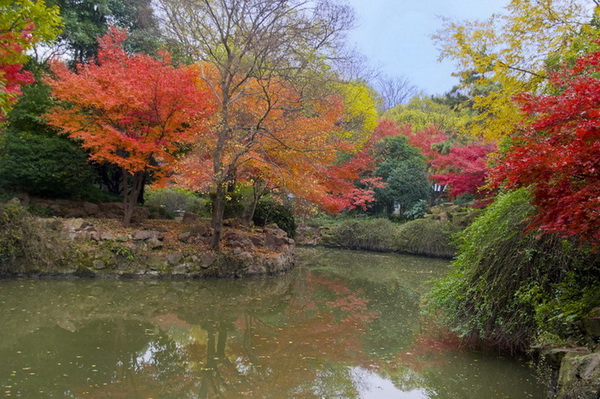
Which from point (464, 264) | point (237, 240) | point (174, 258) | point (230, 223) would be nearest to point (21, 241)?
point (174, 258)

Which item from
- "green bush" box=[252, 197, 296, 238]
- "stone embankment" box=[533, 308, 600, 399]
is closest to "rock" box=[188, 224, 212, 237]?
"green bush" box=[252, 197, 296, 238]

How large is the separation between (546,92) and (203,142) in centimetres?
735

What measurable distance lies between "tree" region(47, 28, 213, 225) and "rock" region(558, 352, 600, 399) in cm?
→ 831

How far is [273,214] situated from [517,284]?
10.8 m

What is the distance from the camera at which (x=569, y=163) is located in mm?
3283

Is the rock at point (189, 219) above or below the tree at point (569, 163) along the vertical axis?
below

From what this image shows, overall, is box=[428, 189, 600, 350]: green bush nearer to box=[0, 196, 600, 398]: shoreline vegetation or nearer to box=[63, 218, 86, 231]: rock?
box=[0, 196, 600, 398]: shoreline vegetation

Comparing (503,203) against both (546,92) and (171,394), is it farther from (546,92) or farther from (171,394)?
(171,394)

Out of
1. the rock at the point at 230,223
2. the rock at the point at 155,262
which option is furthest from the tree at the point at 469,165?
the rock at the point at 155,262

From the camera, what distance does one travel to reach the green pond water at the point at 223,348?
4.28m

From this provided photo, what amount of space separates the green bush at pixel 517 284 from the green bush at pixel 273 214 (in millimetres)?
9437

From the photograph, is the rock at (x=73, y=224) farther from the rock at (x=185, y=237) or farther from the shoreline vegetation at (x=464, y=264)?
→ the rock at (x=185, y=237)

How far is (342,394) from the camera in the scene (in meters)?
4.28

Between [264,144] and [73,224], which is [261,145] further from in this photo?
[73,224]
